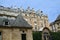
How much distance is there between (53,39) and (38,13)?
28.0 metres

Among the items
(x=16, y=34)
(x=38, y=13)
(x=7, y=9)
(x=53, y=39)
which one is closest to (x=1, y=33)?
(x=16, y=34)

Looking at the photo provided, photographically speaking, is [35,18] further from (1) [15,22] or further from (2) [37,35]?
(1) [15,22]

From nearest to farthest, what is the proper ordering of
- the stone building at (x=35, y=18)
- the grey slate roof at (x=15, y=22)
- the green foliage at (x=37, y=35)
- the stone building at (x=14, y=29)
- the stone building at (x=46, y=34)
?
1. the stone building at (x=14, y=29)
2. the grey slate roof at (x=15, y=22)
3. the green foliage at (x=37, y=35)
4. the stone building at (x=46, y=34)
5. the stone building at (x=35, y=18)

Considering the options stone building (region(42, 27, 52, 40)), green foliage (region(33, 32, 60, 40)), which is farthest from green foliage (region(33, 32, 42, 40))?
stone building (region(42, 27, 52, 40))

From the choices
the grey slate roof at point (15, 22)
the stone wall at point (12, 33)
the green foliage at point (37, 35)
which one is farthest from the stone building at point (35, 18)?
the stone wall at point (12, 33)

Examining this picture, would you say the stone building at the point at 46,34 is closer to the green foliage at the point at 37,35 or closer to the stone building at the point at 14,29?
the green foliage at the point at 37,35

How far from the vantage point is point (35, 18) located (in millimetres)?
61375

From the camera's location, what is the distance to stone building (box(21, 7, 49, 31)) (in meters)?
58.8

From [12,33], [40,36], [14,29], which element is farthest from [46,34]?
[12,33]

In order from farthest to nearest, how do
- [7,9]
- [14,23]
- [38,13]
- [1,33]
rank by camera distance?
[38,13]
[7,9]
[14,23]
[1,33]

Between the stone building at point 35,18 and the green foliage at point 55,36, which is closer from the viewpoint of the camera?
the green foliage at point 55,36

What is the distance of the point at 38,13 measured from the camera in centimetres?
6412

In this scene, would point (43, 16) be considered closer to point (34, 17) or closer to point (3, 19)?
point (34, 17)

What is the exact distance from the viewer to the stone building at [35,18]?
58750 millimetres
